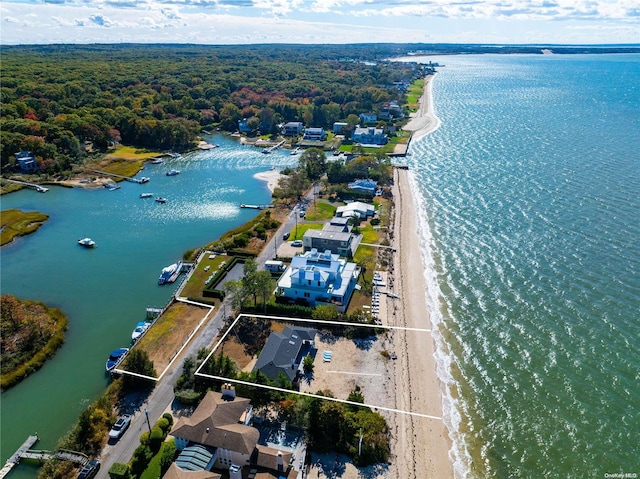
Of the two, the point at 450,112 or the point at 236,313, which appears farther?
the point at 450,112

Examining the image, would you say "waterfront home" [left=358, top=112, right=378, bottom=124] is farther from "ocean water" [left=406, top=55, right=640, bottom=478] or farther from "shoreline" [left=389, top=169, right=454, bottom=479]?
"shoreline" [left=389, top=169, right=454, bottom=479]

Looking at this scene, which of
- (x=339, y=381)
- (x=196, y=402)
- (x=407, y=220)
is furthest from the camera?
(x=407, y=220)

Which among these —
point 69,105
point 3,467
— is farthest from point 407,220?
point 69,105

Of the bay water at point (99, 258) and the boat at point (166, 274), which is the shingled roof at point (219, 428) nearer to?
the bay water at point (99, 258)

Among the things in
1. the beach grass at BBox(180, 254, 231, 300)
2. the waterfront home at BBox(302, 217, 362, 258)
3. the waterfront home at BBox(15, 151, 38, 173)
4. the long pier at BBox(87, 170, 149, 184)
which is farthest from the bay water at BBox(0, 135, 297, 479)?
the waterfront home at BBox(302, 217, 362, 258)

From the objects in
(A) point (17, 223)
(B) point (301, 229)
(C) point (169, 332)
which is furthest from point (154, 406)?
(A) point (17, 223)

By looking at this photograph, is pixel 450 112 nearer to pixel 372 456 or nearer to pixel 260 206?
pixel 260 206

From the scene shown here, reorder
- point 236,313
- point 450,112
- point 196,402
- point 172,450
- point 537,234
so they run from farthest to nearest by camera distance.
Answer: point 450,112 → point 537,234 → point 236,313 → point 196,402 → point 172,450
